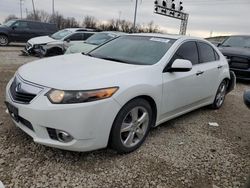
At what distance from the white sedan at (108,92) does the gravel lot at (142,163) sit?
257mm

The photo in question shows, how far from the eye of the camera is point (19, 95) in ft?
10.8

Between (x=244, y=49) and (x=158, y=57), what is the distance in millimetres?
6590

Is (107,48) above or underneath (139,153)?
above

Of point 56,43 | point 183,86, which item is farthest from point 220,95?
point 56,43

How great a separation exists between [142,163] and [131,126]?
1.53 feet

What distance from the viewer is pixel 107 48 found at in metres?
4.71

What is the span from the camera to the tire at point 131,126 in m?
3.33

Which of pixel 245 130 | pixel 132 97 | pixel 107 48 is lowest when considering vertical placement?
pixel 245 130

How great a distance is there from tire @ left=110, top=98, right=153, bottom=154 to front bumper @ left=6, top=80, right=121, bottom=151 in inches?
4.8

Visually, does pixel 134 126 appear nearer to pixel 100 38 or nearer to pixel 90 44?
pixel 90 44

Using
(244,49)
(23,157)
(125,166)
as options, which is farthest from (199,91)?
(244,49)

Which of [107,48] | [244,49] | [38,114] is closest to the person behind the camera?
[38,114]

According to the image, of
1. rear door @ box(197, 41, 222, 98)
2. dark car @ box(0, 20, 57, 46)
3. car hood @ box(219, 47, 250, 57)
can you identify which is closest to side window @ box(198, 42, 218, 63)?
rear door @ box(197, 41, 222, 98)

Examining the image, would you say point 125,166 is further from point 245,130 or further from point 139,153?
point 245,130
